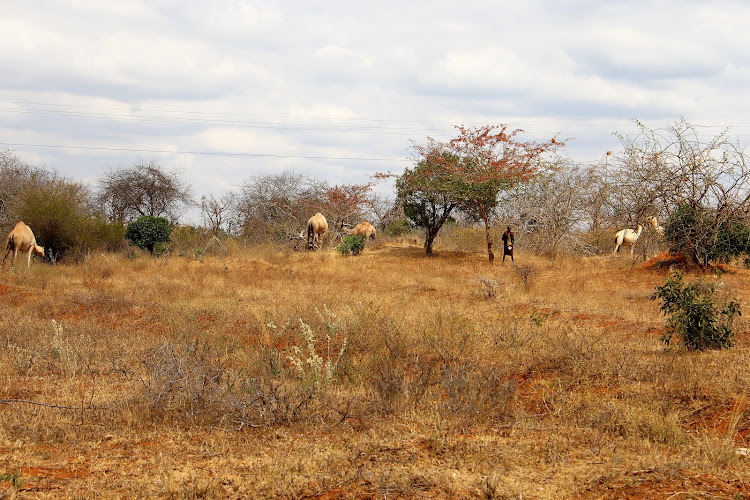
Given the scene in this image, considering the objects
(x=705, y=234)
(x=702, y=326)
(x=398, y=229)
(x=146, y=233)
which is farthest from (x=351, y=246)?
(x=702, y=326)

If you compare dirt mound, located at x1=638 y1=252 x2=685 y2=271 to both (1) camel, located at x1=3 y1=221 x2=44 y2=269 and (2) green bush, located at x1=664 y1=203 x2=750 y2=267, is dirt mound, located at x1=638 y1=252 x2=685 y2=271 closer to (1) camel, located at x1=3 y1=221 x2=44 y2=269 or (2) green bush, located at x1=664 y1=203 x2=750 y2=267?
(2) green bush, located at x1=664 y1=203 x2=750 y2=267

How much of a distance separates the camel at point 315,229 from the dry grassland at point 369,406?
13.2 m

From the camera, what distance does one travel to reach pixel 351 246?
75.0 ft

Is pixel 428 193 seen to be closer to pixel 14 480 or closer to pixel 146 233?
pixel 146 233

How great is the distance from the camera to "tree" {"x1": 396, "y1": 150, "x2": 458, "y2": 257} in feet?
71.5

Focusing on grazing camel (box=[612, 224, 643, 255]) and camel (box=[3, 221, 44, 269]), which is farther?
grazing camel (box=[612, 224, 643, 255])

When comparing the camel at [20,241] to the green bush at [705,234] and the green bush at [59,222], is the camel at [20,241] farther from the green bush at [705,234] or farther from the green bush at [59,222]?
the green bush at [705,234]

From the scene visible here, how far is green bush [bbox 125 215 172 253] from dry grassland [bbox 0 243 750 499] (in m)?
13.9

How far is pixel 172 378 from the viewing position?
5867 mm

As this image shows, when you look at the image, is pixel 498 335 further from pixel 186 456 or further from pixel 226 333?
pixel 186 456

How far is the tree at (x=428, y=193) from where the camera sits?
2178 centimetres

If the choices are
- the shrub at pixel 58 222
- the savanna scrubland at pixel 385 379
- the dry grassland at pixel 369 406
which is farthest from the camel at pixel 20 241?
the dry grassland at pixel 369 406

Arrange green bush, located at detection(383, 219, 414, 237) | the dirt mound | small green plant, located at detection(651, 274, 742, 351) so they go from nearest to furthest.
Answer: small green plant, located at detection(651, 274, 742, 351), the dirt mound, green bush, located at detection(383, 219, 414, 237)

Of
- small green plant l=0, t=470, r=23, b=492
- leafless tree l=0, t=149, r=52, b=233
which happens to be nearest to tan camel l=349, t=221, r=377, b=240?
leafless tree l=0, t=149, r=52, b=233
